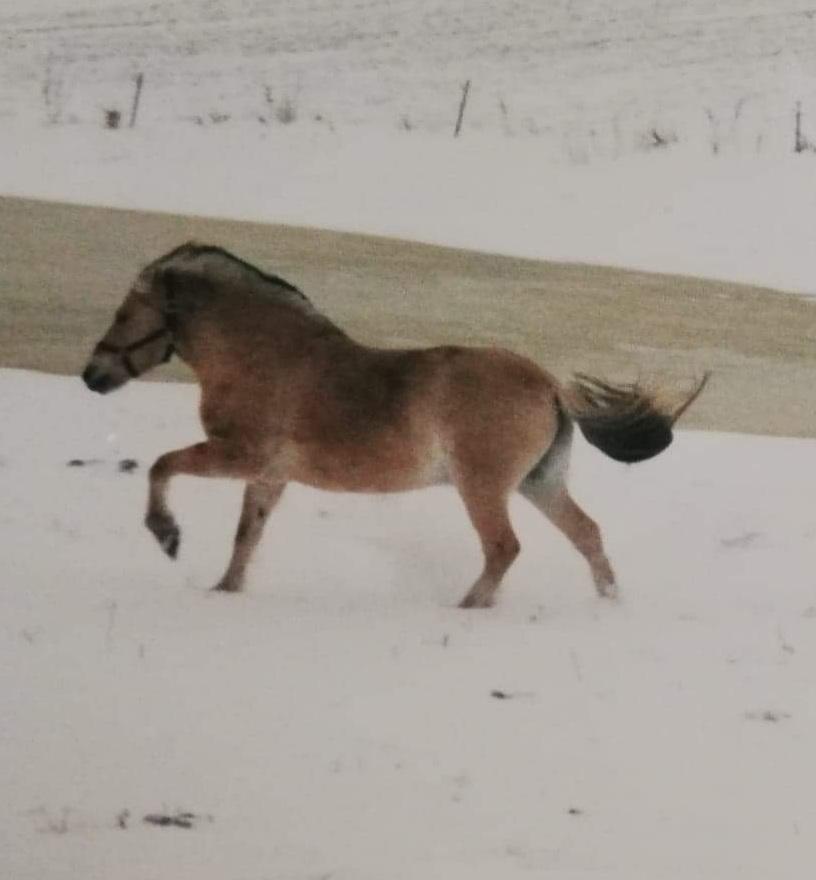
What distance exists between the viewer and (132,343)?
49.7 inches

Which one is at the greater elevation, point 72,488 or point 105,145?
point 105,145

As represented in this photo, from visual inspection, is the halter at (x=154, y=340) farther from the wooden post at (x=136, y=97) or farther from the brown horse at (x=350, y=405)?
the wooden post at (x=136, y=97)

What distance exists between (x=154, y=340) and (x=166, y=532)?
0.21 m

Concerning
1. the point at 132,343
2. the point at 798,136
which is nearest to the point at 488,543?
the point at 132,343

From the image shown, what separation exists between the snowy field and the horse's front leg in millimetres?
16

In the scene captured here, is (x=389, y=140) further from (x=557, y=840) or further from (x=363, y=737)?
(x=557, y=840)

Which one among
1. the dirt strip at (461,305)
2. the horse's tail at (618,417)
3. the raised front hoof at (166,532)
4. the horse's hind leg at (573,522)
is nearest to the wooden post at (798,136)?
the dirt strip at (461,305)

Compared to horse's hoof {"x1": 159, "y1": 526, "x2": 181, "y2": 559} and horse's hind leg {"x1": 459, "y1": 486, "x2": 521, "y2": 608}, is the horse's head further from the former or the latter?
horse's hind leg {"x1": 459, "y1": 486, "x2": 521, "y2": 608}

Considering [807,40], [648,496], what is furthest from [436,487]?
[807,40]

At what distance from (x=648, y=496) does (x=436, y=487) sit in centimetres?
24

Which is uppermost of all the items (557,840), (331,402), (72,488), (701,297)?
(701,297)

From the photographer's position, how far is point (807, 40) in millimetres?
1385

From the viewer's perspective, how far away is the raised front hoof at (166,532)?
4.02 ft

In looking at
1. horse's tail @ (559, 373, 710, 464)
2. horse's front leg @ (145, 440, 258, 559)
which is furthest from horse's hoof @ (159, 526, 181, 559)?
horse's tail @ (559, 373, 710, 464)
